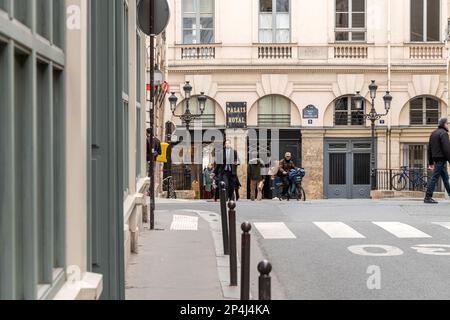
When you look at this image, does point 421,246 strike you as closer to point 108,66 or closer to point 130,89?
point 130,89

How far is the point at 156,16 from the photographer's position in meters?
13.5

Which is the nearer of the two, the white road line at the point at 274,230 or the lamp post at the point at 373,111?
the white road line at the point at 274,230

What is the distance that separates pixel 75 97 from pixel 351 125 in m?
31.4

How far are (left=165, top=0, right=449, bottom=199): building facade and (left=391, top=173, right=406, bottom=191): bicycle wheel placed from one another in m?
1.39

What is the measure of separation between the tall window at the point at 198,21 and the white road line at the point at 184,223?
20241 mm

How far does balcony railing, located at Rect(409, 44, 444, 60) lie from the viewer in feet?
118

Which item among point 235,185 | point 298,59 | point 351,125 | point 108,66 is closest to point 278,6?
point 298,59

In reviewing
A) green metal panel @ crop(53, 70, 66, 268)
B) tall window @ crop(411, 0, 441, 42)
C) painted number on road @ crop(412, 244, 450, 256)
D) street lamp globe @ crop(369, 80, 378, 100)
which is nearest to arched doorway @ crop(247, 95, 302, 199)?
street lamp globe @ crop(369, 80, 378, 100)

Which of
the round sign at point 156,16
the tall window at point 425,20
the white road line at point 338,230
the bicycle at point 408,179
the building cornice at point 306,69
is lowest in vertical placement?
the white road line at point 338,230

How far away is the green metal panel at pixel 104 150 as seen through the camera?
6.45 meters

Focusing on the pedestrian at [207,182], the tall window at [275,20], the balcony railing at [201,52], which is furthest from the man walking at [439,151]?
the balcony railing at [201,52]

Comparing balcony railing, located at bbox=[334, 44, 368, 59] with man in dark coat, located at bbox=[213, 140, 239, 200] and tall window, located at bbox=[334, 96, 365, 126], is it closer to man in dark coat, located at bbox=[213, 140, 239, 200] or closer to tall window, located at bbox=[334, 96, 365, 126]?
tall window, located at bbox=[334, 96, 365, 126]

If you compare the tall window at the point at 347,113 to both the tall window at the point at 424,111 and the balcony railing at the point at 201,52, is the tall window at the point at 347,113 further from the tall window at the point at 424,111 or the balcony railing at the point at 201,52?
the balcony railing at the point at 201,52

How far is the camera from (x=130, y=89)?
38.3 ft
